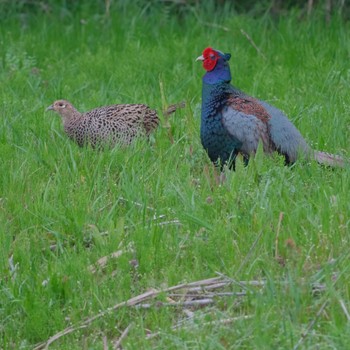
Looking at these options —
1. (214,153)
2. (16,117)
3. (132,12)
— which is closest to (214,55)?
(214,153)

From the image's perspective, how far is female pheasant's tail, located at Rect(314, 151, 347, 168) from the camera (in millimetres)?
6583

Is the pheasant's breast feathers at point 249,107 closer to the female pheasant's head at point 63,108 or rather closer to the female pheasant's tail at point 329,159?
the female pheasant's tail at point 329,159

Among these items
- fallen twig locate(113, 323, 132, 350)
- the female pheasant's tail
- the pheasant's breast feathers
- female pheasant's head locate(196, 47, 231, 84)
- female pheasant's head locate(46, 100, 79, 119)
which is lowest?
female pheasant's head locate(46, 100, 79, 119)

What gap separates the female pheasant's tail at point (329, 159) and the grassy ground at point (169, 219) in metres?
0.07

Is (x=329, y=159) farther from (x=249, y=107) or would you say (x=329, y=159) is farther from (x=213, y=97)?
(x=213, y=97)

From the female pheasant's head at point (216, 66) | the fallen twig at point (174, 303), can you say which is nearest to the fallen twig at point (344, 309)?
the fallen twig at point (174, 303)

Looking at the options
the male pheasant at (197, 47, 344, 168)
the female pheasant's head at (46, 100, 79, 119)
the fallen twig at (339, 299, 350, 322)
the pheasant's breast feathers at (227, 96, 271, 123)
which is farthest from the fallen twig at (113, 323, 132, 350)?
the female pheasant's head at (46, 100, 79, 119)

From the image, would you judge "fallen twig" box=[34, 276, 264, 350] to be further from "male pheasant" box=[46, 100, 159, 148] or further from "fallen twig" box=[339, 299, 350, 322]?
"male pheasant" box=[46, 100, 159, 148]

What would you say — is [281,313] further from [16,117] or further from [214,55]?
[16,117]

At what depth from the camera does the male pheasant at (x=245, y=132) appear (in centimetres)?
678

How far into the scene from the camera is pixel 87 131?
7414mm

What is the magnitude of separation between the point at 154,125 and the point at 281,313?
293cm

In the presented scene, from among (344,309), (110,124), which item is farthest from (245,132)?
(344,309)

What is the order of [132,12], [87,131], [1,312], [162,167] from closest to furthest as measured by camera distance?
[1,312] → [162,167] → [87,131] → [132,12]
